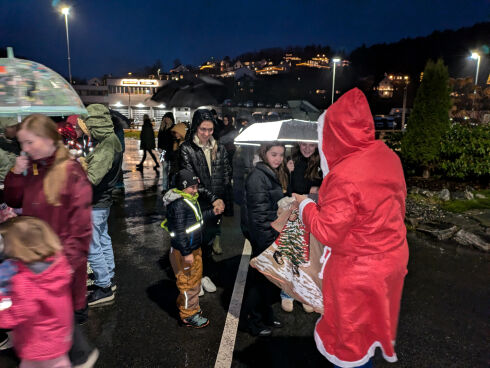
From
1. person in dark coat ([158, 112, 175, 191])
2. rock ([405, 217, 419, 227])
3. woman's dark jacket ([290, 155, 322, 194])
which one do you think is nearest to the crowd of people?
woman's dark jacket ([290, 155, 322, 194])

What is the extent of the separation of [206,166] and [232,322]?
1.88 meters

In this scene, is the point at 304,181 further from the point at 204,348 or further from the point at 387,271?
the point at 387,271

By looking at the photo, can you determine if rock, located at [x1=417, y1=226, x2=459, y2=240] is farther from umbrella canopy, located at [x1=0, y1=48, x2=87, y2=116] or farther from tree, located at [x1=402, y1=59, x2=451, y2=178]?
umbrella canopy, located at [x1=0, y1=48, x2=87, y2=116]

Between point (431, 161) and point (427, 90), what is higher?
point (427, 90)

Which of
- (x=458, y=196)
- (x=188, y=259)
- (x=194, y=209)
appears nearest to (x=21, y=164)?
(x=194, y=209)

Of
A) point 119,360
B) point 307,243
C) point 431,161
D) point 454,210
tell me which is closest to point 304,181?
point 307,243

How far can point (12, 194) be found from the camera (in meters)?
2.99

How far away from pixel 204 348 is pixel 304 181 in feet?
8.67

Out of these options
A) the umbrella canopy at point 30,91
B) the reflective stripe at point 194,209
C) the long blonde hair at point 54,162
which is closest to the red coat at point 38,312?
the long blonde hair at point 54,162

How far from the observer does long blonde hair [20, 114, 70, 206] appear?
253 centimetres

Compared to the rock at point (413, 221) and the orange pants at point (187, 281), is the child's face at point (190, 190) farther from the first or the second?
the rock at point (413, 221)

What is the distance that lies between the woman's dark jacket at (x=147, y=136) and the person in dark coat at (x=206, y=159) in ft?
27.9

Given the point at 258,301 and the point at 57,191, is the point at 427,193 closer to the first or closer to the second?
the point at 258,301

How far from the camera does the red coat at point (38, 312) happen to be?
2.07 metres
